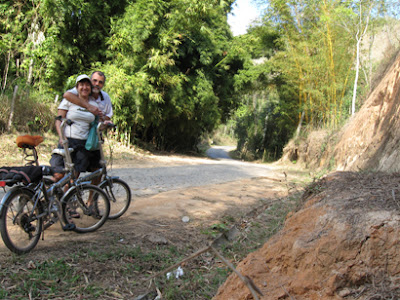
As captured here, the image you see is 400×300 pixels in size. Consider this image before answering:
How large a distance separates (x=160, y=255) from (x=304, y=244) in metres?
1.49

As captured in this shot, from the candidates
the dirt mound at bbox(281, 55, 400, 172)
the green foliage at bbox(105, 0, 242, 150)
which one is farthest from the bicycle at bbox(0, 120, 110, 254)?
the green foliage at bbox(105, 0, 242, 150)

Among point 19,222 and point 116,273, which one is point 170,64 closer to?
point 19,222

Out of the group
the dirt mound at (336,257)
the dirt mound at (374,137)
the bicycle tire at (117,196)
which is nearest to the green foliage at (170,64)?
the dirt mound at (374,137)

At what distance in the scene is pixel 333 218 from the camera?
184 centimetres

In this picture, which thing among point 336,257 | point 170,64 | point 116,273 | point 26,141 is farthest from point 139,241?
point 170,64

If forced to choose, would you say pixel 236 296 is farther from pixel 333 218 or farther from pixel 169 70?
pixel 169 70

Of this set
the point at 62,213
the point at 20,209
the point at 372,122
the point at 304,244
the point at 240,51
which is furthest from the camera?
the point at 240,51

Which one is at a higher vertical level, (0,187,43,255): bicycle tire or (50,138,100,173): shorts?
(50,138,100,173): shorts

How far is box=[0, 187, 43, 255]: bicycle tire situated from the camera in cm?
256

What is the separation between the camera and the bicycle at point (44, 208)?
2619 mm

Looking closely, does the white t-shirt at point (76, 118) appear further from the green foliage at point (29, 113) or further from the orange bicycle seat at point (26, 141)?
the green foliage at point (29, 113)

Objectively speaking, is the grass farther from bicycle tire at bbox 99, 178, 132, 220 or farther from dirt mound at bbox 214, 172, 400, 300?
bicycle tire at bbox 99, 178, 132, 220

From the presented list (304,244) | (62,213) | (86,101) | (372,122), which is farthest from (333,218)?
(372,122)

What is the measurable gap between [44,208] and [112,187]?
39.3 inches
